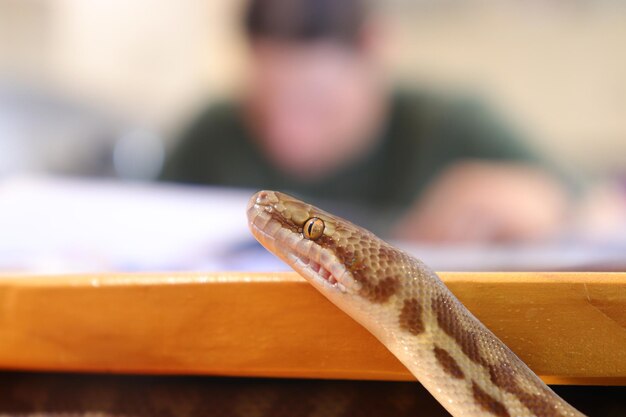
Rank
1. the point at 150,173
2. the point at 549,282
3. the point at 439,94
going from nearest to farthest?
the point at 549,282 < the point at 439,94 < the point at 150,173

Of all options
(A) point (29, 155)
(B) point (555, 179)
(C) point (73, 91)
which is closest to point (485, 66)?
(B) point (555, 179)

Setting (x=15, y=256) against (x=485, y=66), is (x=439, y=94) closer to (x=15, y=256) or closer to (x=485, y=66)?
(x=485, y=66)

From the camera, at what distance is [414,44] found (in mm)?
2904

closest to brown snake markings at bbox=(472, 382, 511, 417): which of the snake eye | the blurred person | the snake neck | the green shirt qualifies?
the snake neck

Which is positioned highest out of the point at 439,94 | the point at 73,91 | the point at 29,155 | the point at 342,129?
the point at 439,94

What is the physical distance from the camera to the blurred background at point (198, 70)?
2.72 metres

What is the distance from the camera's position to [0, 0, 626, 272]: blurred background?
2723 millimetres

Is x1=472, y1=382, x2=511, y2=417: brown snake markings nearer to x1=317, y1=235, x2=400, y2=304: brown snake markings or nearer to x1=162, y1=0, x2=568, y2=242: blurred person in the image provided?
x1=317, y1=235, x2=400, y2=304: brown snake markings

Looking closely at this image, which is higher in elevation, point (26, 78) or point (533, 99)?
point (533, 99)

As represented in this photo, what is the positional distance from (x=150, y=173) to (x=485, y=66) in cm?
157

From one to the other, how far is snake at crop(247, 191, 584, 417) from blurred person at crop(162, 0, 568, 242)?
129 cm

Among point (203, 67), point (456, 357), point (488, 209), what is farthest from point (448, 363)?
point (203, 67)

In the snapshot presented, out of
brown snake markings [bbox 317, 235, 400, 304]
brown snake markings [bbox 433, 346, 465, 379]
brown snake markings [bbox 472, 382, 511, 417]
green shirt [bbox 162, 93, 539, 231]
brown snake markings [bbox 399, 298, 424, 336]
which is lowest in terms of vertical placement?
Answer: green shirt [bbox 162, 93, 539, 231]

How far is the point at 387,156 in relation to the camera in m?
2.07
